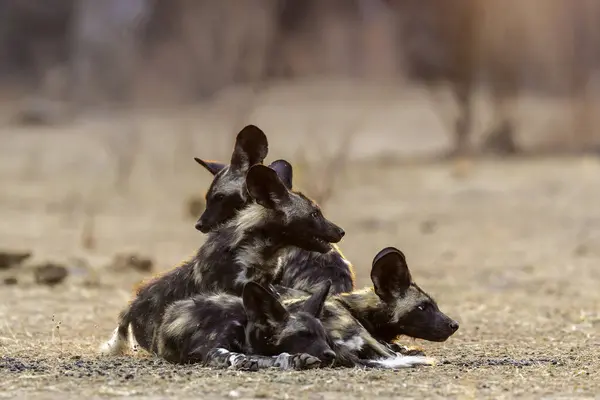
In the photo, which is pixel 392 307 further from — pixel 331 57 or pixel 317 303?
pixel 331 57

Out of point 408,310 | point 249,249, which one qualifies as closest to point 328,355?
point 408,310

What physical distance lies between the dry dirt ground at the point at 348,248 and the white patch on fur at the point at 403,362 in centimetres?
10

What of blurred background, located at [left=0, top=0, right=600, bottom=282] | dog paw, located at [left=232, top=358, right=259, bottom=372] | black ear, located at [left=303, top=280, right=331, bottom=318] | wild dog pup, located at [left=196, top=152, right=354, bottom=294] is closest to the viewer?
dog paw, located at [left=232, top=358, right=259, bottom=372]

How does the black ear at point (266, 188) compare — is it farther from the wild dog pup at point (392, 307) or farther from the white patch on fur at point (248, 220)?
the wild dog pup at point (392, 307)

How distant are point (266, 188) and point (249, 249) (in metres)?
0.33

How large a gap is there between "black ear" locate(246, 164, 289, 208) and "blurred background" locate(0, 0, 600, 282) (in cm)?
719

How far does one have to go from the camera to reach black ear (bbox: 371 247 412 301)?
5652 millimetres

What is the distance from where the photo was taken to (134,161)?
1986 cm

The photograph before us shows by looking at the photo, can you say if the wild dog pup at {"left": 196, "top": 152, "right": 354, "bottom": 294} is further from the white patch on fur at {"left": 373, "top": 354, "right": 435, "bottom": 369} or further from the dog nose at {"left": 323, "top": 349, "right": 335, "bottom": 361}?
the dog nose at {"left": 323, "top": 349, "right": 335, "bottom": 361}

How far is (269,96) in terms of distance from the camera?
85.1 ft

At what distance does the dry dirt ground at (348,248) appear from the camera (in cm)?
486

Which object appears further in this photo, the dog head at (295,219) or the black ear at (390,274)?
the dog head at (295,219)

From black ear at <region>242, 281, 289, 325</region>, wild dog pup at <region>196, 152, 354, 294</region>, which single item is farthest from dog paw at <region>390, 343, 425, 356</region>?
black ear at <region>242, 281, 289, 325</region>

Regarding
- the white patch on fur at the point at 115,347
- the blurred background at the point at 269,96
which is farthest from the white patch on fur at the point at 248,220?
the blurred background at the point at 269,96
